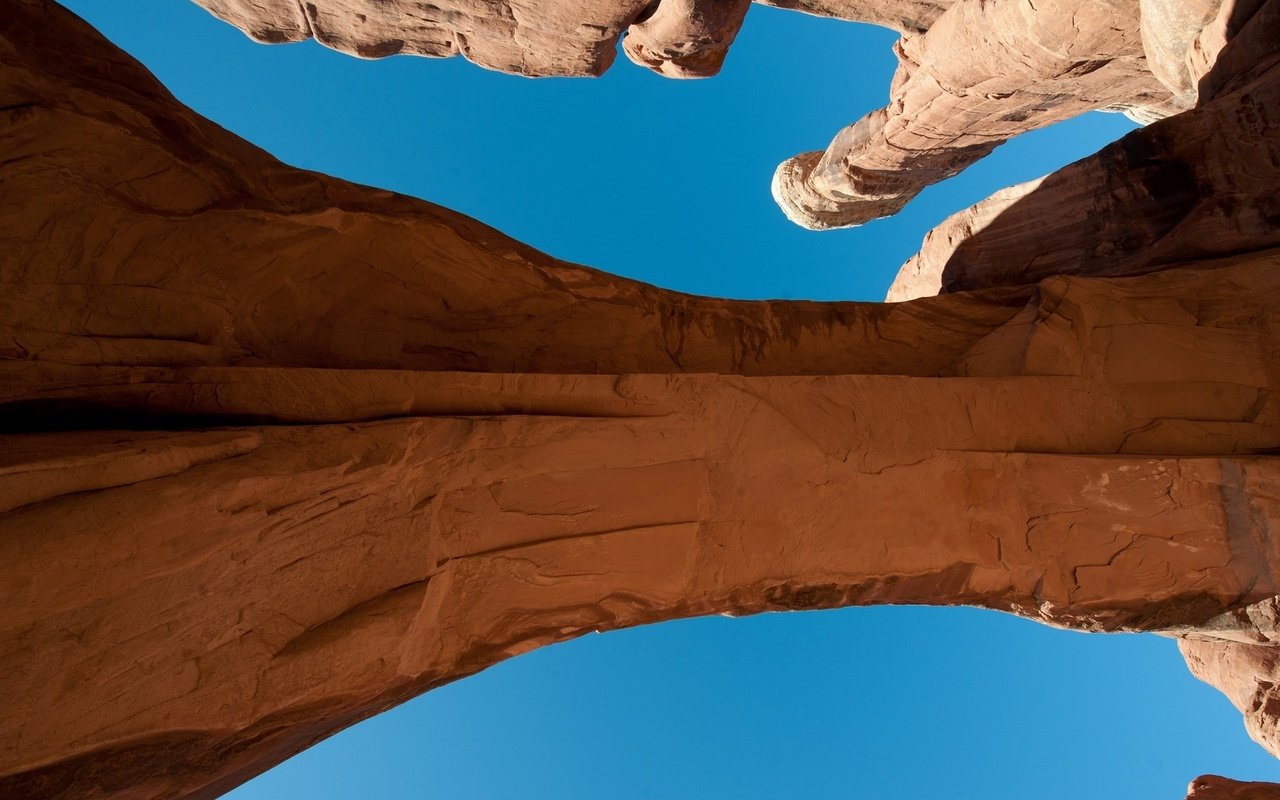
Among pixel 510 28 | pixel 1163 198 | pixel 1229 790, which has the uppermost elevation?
pixel 510 28

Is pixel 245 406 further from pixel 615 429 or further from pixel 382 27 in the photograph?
pixel 382 27

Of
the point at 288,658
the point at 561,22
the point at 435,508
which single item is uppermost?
the point at 561,22

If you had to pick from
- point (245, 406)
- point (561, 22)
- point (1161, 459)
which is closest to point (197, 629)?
point (245, 406)

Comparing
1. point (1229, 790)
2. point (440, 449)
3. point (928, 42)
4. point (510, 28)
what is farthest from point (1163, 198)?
point (510, 28)

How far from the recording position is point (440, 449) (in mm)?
3209

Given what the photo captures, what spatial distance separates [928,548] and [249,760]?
289 centimetres

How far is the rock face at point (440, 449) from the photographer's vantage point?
2.60 metres

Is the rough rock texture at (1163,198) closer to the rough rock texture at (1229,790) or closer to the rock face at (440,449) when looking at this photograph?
the rock face at (440,449)

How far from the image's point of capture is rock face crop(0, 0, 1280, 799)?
260 centimetres

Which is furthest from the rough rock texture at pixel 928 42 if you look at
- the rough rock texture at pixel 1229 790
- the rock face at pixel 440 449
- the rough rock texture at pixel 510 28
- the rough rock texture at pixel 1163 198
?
the rough rock texture at pixel 1229 790

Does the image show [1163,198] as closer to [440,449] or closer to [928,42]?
[928,42]

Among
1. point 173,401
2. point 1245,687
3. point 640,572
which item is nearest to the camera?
point 173,401

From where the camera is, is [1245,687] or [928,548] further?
[1245,687]

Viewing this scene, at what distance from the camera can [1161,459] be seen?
12.3ft
